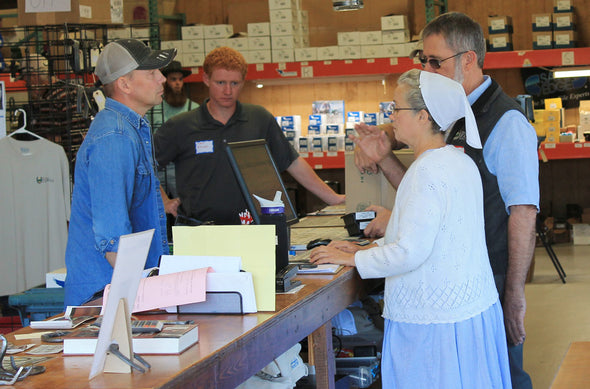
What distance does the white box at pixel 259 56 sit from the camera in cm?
675

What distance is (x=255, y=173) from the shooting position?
2621mm

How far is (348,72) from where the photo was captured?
6848mm

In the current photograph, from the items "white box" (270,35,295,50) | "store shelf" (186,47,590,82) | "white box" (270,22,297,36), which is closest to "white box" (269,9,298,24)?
"white box" (270,22,297,36)

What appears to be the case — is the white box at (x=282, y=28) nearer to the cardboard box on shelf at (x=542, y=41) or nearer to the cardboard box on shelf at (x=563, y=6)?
the cardboard box on shelf at (x=542, y=41)

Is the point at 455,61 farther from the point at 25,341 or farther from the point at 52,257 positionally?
the point at 52,257

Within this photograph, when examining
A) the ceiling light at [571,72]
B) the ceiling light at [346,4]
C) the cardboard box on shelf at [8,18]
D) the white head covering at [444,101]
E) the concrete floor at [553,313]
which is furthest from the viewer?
the cardboard box on shelf at [8,18]

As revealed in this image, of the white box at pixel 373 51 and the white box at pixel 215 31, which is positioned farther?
the white box at pixel 373 51

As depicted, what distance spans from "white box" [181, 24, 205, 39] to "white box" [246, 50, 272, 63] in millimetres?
482

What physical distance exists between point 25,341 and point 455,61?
1.79m

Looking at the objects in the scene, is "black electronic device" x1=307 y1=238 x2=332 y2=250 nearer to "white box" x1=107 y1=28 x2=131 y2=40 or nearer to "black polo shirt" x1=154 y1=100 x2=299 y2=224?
"black polo shirt" x1=154 y1=100 x2=299 y2=224

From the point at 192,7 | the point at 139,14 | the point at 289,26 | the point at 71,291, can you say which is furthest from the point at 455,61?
the point at 192,7

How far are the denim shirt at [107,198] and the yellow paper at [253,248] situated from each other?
0.38 m

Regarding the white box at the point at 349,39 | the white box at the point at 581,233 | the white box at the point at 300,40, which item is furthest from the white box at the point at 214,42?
the white box at the point at 581,233

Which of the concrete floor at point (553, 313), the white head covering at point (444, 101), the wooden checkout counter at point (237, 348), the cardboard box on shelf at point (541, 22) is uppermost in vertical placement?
the cardboard box on shelf at point (541, 22)
